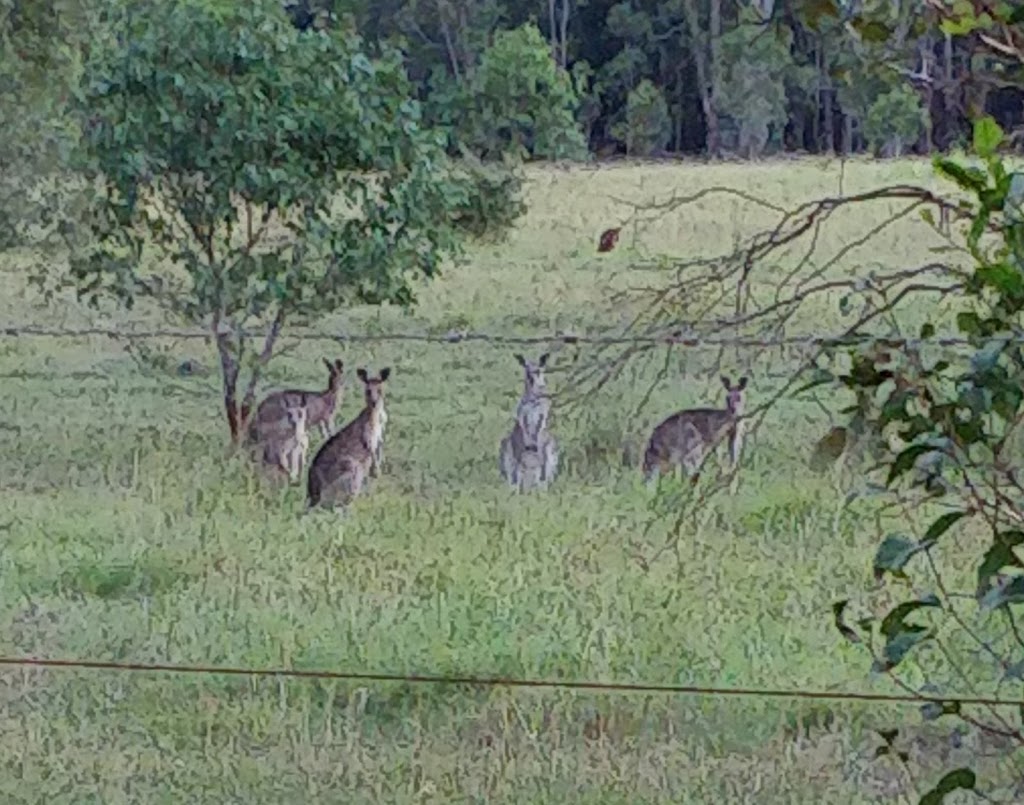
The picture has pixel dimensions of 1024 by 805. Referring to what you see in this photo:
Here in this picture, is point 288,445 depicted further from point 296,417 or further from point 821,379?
point 821,379

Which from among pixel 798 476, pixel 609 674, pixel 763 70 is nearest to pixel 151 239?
pixel 798 476

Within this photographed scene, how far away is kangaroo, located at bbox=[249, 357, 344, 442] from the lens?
951cm

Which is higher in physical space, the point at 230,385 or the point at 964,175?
the point at 964,175

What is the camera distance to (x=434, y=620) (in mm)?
5859

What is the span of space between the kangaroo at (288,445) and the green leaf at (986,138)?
22.9ft

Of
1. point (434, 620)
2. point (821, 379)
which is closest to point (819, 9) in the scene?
point (821, 379)

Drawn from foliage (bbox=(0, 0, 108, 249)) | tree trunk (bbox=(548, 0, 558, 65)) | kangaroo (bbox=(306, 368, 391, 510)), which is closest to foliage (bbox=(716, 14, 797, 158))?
tree trunk (bbox=(548, 0, 558, 65))

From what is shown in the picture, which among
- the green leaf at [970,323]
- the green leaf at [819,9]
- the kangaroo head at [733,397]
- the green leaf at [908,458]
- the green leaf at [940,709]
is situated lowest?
the kangaroo head at [733,397]

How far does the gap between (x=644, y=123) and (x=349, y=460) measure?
28.6 m

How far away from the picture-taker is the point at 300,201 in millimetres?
10039

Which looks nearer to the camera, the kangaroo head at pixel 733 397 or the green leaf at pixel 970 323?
the green leaf at pixel 970 323

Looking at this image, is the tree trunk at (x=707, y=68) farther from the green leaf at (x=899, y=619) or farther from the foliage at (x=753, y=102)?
the green leaf at (x=899, y=619)

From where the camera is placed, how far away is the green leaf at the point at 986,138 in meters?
2.28

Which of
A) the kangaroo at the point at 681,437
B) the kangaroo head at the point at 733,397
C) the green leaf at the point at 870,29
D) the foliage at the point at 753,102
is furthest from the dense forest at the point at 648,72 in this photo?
the green leaf at the point at 870,29
